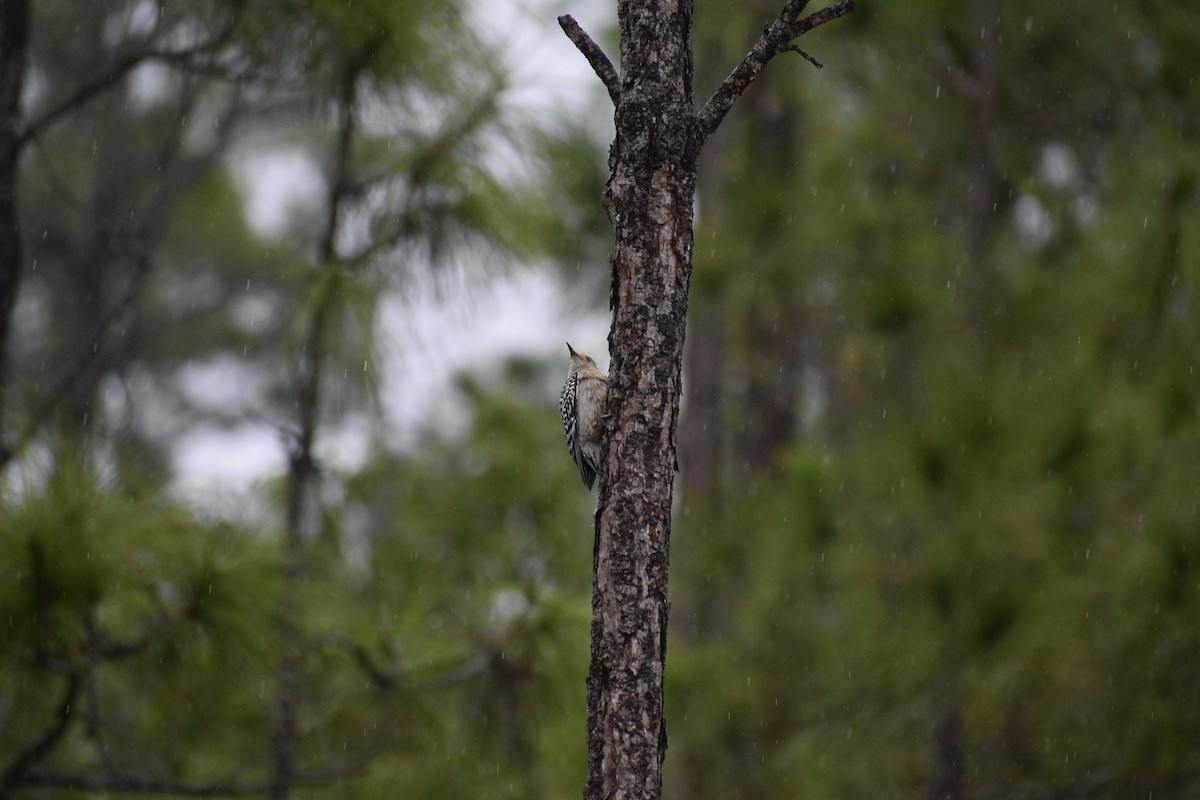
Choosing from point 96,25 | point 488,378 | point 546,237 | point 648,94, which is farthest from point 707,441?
point 648,94

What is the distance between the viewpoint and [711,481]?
8789mm

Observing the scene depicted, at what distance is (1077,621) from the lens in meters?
5.30

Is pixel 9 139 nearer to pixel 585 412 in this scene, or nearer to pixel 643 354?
pixel 585 412

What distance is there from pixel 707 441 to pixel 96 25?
5.24 meters

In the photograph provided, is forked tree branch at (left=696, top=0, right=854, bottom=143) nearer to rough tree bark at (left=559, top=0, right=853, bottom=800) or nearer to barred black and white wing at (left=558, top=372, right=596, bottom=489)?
rough tree bark at (left=559, top=0, right=853, bottom=800)

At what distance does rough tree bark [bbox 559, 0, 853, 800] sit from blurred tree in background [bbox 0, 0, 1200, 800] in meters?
1.60

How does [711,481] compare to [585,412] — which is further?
[711,481]

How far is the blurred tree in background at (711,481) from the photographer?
3691 mm

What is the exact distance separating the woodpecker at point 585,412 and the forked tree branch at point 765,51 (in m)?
2.02

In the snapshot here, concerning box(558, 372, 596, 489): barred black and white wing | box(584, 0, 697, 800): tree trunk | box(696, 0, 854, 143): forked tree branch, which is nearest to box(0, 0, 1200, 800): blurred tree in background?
box(558, 372, 596, 489): barred black and white wing

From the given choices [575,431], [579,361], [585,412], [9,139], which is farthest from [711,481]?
[9,139]

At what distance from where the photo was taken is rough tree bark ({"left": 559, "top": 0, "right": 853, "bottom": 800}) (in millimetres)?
2252

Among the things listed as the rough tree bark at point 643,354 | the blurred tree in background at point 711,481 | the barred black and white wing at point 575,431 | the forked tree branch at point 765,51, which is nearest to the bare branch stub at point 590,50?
the rough tree bark at point 643,354

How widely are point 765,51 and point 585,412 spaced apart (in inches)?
95.8
